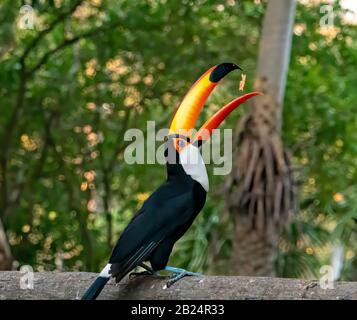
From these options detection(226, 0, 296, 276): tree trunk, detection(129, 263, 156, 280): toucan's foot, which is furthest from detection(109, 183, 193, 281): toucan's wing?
detection(226, 0, 296, 276): tree trunk

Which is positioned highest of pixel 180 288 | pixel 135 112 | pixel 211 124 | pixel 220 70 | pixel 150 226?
pixel 135 112

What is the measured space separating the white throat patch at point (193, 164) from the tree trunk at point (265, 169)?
1763 millimetres

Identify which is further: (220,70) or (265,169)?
(265,169)

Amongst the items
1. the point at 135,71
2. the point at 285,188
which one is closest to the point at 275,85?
the point at 285,188

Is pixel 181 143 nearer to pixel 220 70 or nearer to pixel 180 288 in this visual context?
pixel 220 70

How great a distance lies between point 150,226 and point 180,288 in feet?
0.95

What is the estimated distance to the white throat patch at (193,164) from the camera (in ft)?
12.0

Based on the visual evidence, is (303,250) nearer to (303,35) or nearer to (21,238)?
(303,35)

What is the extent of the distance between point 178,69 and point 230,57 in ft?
1.56

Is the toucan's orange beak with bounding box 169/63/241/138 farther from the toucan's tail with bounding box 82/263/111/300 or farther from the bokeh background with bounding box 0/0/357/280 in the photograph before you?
the bokeh background with bounding box 0/0/357/280

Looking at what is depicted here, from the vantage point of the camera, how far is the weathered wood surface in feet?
11.0

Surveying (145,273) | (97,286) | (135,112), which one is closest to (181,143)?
(145,273)

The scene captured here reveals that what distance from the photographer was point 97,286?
345 cm

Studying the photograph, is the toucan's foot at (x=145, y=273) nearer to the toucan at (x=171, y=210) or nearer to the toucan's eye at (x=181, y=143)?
the toucan at (x=171, y=210)
